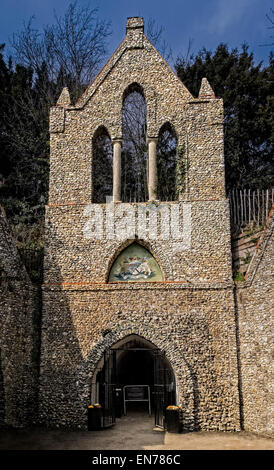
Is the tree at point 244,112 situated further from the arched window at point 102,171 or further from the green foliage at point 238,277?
the green foliage at point 238,277

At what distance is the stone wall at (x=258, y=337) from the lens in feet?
36.2

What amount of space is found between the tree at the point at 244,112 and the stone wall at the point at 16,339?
448 inches

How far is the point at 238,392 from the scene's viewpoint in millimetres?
11789

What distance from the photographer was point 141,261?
44.0 ft

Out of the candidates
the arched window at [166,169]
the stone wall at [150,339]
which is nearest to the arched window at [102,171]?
the arched window at [166,169]

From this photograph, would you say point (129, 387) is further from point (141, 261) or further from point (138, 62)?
point (138, 62)

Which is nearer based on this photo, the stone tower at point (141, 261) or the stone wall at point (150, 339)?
the stone wall at point (150, 339)

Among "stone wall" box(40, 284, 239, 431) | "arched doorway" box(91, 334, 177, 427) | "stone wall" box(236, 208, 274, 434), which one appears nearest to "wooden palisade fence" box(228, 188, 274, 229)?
"stone wall" box(236, 208, 274, 434)

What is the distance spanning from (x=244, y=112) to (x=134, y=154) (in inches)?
236

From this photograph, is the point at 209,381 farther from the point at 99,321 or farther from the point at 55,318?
the point at 55,318

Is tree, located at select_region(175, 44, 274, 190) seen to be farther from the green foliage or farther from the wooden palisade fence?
the green foliage

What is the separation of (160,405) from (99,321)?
3.16 metres

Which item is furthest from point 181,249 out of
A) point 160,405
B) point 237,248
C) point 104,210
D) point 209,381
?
point 160,405

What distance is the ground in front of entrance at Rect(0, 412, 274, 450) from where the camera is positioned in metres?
9.77
